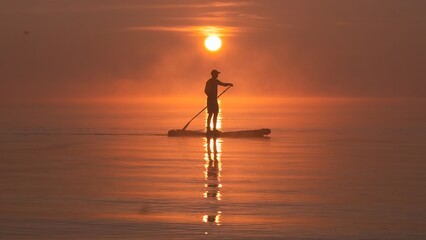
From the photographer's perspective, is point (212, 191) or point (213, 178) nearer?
point (212, 191)

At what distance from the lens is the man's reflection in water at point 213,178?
518 inches

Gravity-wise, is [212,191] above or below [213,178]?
below

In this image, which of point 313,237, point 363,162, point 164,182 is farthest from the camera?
point 363,162

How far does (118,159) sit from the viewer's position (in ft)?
73.7

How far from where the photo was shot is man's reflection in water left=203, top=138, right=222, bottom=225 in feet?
43.2

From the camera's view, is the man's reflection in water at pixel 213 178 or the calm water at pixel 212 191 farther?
the man's reflection in water at pixel 213 178

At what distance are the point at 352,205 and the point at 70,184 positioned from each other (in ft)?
16.1

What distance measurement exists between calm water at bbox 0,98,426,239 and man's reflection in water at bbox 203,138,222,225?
0.7 inches

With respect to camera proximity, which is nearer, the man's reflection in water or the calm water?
the calm water

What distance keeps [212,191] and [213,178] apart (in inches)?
85.9

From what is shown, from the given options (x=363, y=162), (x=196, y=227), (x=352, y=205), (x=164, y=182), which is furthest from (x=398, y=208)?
(x=363, y=162)

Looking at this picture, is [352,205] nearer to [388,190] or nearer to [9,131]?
[388,190]

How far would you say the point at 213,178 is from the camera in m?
18.0

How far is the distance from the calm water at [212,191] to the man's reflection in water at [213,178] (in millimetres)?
17
